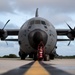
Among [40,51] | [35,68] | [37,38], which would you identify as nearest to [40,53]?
[40,51]

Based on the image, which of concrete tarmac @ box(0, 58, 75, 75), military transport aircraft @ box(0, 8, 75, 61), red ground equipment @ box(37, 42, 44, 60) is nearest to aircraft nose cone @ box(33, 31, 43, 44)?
military transport aircraft @ box(0, 8, 75, 61)

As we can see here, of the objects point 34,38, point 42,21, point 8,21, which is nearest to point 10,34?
point 8,21

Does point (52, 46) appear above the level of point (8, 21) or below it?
below

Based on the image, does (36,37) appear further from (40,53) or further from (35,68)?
(35,68)

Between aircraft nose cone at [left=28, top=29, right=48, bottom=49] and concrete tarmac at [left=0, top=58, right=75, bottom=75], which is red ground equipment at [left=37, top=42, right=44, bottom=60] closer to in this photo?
aircraft nose cone at [left=28, top=29, right=48, bottom=49]

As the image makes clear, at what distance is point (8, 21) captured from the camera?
91.5 ft

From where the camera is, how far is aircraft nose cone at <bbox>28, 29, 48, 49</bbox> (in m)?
20.0

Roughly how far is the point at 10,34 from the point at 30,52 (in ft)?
48.3

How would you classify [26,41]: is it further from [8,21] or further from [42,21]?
[8,21]

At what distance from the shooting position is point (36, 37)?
19.9 meters

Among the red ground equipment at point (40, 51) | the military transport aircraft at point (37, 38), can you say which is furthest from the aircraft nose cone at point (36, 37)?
the red ground equipment at point (40, 51)

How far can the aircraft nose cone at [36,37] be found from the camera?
19953 mm

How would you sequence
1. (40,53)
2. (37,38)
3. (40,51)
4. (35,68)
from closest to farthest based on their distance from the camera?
(35,68), (40,53), (40,51), (37,38)

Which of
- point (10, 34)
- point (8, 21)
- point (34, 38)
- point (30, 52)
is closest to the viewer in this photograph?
point (34, 38)
